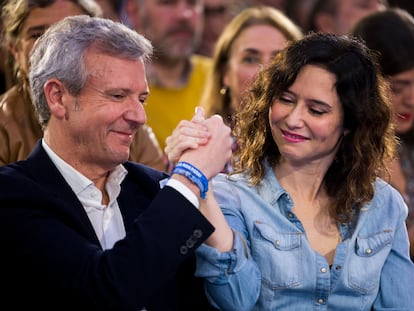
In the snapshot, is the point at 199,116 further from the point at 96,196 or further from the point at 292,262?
the point at 292,262

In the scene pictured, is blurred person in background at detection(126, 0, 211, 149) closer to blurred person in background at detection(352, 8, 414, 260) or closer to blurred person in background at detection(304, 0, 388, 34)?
blurred person in background at detection(304, 0, 388, 34)

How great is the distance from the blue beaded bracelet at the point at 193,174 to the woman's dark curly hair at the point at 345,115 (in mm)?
359

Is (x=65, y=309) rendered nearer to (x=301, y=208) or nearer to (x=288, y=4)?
(x=301, y=208)

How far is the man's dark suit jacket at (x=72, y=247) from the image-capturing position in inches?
89.9

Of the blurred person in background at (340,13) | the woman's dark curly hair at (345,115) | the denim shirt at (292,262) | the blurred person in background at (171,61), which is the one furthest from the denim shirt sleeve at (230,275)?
the blurred person in background at (340,13)

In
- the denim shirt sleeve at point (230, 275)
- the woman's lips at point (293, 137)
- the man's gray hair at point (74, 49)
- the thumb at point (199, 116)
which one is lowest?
the denim shirt sleeve at point (230, 275)

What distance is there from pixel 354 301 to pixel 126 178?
725 millimetres

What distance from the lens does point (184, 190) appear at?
2.36m

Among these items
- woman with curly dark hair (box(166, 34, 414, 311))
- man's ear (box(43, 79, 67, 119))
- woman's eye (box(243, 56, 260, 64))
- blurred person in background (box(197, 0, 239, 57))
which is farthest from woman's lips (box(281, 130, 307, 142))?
blurred person in background (box(197, 0, 239, 57))

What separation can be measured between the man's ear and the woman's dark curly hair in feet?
1.89

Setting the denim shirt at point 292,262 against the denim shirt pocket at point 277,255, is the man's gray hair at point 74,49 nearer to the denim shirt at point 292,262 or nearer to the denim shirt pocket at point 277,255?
the denim shirt at point 292,262

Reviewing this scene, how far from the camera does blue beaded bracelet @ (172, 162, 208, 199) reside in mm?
2375

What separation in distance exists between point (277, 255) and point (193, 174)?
40cm

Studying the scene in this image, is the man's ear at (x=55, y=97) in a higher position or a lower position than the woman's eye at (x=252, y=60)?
higher
